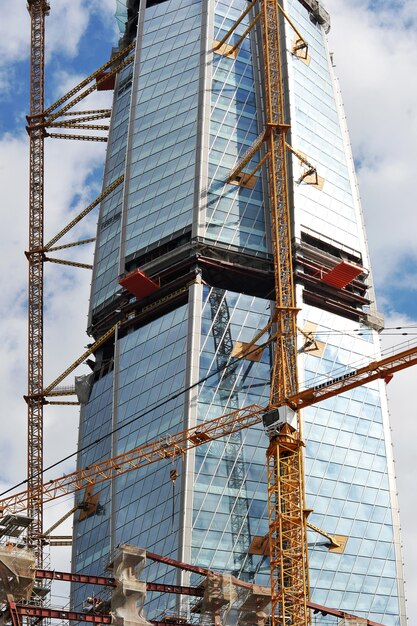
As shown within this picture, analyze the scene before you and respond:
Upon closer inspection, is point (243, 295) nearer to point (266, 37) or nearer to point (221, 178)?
point (221, 178)

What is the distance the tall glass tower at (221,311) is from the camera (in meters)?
145

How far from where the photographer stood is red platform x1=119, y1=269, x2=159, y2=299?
159500mm

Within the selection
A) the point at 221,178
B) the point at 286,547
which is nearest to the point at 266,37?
the point at 221,178

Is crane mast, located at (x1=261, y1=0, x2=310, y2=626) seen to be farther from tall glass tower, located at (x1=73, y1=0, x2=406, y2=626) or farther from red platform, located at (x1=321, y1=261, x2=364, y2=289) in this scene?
red platform, located at (x1=321, y1=261, x2=364, y2=289)

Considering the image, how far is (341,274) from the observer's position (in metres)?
163

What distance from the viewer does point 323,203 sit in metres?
169

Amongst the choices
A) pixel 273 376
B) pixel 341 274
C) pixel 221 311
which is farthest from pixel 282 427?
pixel 341 274

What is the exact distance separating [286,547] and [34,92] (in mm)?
94434

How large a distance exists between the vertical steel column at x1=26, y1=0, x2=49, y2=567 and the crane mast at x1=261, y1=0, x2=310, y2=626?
34.1m

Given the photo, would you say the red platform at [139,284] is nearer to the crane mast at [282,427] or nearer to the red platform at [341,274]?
the crane mast at [282,427]

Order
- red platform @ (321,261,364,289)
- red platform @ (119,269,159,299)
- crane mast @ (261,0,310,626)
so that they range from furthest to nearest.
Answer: red platform @ (321,261,364,289) → red platform @ (119,269,159,299) → crane mast @ (261,0,310,626)

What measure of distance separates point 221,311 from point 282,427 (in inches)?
1622

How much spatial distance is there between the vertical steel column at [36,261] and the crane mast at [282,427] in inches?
1343

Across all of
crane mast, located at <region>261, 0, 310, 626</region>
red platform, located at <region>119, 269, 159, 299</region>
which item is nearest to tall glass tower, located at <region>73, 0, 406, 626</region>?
red platform, located at <region>119, 269, 159, 299</region>
